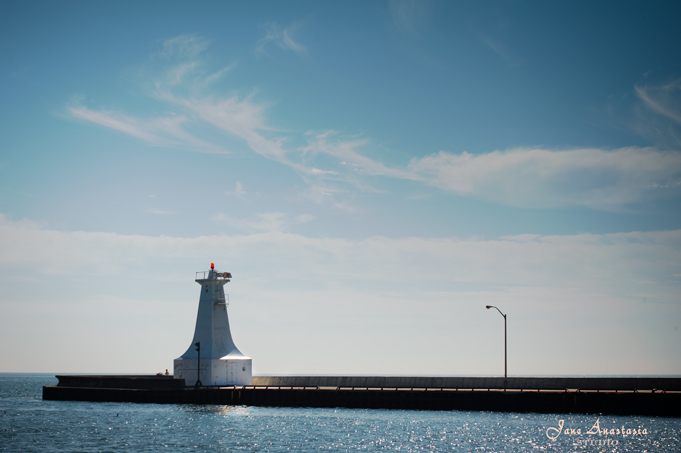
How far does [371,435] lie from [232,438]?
9015 millimetres

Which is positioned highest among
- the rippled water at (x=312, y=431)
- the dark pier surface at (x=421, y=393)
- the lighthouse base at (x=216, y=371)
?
the lighthouse base at (x=216, y=371)

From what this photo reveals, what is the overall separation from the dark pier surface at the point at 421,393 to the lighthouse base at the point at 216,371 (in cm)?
91

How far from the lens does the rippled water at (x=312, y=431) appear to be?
1561 inches

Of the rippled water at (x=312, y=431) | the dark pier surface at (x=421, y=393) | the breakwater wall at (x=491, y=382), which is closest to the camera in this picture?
the rippled water at (x=312, y=431)

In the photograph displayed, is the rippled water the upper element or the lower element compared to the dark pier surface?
lower

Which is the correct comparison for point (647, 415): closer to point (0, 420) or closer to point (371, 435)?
point (371, 435)

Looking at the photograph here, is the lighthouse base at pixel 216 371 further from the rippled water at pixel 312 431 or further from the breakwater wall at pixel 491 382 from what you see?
the breakwater wall at pixel 491 382

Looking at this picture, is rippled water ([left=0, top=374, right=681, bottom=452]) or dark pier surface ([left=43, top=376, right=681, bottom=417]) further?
dark pier surface ([left=43, top=376, right=681, bottom=417])

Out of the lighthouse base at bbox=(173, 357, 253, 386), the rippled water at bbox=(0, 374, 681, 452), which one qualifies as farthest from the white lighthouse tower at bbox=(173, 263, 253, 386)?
the rippled water at bbox=(0, 374, 681, 452)

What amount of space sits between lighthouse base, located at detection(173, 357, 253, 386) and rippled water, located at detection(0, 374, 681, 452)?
9.56 ft

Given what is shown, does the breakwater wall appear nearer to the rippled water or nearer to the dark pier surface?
the dark pier surface

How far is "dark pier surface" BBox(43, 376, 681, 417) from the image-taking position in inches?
1982

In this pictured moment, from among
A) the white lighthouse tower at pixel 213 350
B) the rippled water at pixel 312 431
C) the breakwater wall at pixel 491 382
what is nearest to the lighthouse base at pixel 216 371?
the white lighthouse tower at pixel 213 350

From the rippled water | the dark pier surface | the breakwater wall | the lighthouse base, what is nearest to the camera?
the rippled water
